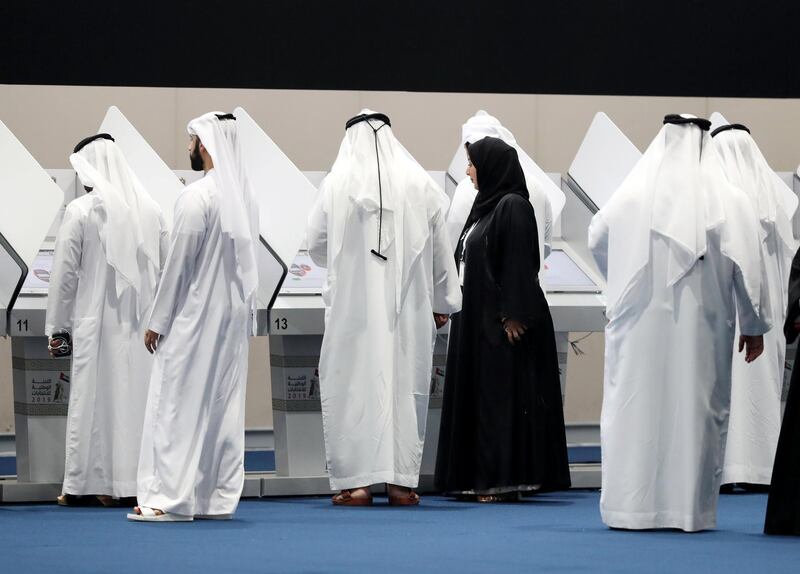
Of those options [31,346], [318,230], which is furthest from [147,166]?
[318,230]

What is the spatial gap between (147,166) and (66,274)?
1.20m

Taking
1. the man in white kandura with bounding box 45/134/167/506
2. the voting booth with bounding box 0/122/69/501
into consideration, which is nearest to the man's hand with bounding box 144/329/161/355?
the man in white kandura with bounding box 45/134/167/506

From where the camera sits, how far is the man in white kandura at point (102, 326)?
5.76m

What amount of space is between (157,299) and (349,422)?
103 cm

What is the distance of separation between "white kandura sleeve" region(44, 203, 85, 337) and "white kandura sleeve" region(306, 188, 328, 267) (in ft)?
3.16

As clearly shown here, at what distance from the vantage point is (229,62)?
1.60m

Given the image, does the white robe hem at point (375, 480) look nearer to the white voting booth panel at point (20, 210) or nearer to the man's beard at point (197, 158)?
the man's beard at point (197, 158)

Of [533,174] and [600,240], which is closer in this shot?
[600,240]

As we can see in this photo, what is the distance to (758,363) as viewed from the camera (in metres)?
6.73

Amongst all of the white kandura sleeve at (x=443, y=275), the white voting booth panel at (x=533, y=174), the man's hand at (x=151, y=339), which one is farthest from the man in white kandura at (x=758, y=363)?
the man's hand at (x=151, y=339)

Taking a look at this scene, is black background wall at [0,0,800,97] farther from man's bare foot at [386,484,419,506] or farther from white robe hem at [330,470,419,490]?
man's bare foot at [386,484,419,506]

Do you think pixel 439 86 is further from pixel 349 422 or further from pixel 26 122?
pixel 26 122

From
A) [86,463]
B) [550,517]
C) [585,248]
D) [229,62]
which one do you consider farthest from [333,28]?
[585,248]

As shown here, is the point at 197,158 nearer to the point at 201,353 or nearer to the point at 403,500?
the point at 201,353
